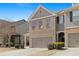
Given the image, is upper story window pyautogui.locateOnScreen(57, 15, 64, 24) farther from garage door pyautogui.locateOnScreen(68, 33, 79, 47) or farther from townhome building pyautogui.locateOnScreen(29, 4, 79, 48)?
garage door pyautogui.locateOnScreen(68, 33, 79, 47)

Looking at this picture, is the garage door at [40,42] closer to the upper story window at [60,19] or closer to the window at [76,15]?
the upper story window at [60,19]

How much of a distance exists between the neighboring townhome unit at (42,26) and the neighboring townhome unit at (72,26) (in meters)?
1.15

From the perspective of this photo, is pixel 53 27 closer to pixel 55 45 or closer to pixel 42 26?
pixel 42 26

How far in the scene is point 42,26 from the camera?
2811cm

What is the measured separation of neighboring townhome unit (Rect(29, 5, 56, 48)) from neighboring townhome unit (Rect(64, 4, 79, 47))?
1155 millimetres

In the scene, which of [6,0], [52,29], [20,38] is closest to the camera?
[6,0]

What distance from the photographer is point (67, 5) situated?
88.8ft

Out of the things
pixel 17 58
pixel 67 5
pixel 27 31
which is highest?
pixel 67 5

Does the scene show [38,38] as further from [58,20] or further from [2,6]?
[2,6]

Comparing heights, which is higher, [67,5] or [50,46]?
[67,5]

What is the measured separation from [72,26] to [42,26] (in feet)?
8.68

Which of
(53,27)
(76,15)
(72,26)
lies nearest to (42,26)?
(53,27)

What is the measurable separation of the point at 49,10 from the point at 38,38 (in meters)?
2.89

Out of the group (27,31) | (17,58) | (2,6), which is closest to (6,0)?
(2,6)
